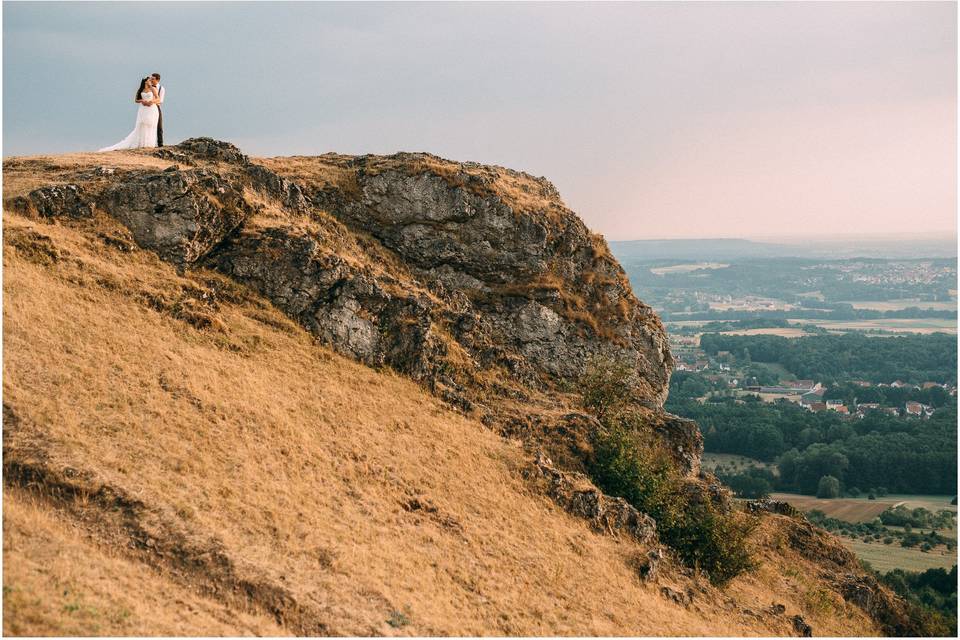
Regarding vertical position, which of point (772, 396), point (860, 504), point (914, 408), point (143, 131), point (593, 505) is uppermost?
point (143, 131)

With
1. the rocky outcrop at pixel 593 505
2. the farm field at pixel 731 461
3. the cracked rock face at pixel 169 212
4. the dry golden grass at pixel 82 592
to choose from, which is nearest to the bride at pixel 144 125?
the cracked rock face at pixel 169 212

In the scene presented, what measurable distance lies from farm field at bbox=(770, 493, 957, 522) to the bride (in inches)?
3434

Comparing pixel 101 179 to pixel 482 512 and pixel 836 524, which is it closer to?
pixel 482 512

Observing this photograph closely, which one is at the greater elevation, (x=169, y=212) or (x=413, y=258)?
(x=169, y=212)

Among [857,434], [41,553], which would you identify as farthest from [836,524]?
[41,553]

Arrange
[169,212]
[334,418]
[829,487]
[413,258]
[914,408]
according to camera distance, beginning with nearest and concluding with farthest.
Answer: [334,418], [169,212], [413,258], [829,487], [914,408]

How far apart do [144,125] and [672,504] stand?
114 ft

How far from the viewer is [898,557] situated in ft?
250

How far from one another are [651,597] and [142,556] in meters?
18.5

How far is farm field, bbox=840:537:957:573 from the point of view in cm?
7212

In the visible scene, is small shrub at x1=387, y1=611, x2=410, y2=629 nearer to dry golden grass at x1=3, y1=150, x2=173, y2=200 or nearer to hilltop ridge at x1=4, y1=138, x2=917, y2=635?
hilltop ridge at x1=4, y1=138, x2=917, y2=635

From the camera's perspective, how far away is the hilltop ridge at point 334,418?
17938mm

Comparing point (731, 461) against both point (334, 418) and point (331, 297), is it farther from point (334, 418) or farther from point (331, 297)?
point (334, 418)

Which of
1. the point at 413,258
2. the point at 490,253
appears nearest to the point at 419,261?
the point at 413,258
